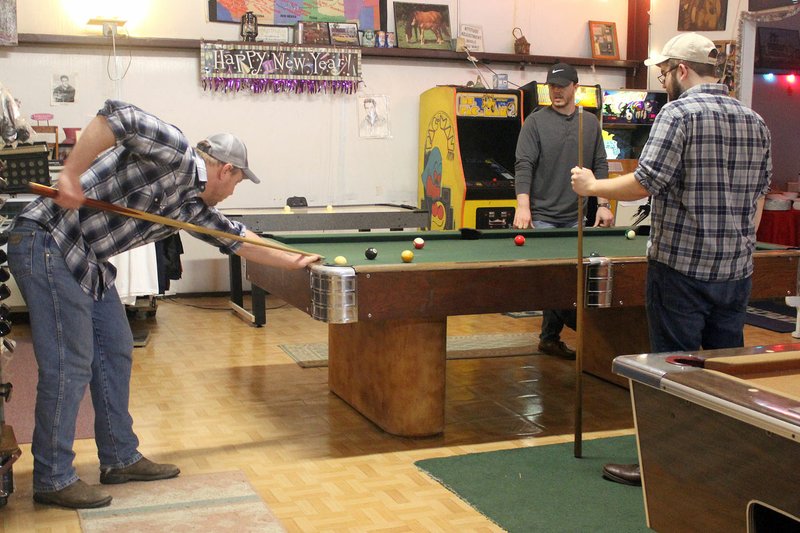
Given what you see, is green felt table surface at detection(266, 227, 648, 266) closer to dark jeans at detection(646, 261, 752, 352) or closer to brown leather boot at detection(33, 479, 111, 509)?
dark jeans at detection(646, 261, 752, 352)

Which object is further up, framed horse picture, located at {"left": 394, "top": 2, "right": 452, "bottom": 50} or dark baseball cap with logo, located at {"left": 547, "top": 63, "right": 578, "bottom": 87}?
framed horse picture, located at {"left": 394, "top": 2, "right": 452, "bottom": 50}

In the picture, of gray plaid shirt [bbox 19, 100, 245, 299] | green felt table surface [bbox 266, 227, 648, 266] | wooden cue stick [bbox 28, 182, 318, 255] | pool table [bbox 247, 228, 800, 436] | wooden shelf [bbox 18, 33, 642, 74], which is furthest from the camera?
wooden shelf [bbox 18, 33, 642, 74]

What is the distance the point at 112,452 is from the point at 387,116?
5145 millimetres

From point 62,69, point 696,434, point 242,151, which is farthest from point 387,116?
point 696,434

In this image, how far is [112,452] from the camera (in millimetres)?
3297

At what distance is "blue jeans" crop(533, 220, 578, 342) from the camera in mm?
5285

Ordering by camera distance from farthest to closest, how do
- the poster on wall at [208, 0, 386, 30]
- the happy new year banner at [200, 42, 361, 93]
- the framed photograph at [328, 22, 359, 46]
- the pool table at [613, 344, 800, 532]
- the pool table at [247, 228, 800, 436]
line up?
the framed photograph at [328, 22, 359, 46]
the poster on wall at [208, 0, 386, 30]
the happy new year banner at [200, 42, 361, 93]
the pool table at [247, 228, 800, 436]
the pool table at [613, 344, 800, 532]

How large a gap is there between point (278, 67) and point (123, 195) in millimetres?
4723

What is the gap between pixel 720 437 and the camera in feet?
5.84

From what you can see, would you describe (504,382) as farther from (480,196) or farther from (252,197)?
(252,197)

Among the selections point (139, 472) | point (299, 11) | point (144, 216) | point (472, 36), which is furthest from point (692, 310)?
point (472, 36)

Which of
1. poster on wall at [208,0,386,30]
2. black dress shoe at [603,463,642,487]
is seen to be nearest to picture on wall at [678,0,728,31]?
poster on wall at [208,0,386,30]

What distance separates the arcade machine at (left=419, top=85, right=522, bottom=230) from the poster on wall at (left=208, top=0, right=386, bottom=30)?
0.82 m

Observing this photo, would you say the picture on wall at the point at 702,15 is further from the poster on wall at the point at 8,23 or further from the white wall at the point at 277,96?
the poster on wall at the point at 8,23
